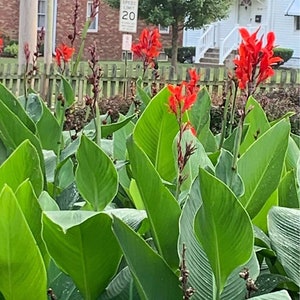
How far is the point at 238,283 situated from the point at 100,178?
32 cm

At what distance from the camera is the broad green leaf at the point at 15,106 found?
1837mm

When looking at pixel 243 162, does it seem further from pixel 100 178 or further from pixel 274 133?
pixel 100 178

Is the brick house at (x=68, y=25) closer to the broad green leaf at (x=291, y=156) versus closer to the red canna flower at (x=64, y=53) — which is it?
the red canna flower at (x=64, y=53)

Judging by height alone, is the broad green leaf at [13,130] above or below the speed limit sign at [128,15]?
below

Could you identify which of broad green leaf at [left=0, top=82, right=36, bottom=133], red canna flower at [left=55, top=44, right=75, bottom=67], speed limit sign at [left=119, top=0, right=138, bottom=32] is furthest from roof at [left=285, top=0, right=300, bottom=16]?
broad green leaf at [left=0, top=82, right=36, bottom=133]

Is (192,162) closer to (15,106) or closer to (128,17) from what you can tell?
(15,106)

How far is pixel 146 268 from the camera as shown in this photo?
3.68 ft

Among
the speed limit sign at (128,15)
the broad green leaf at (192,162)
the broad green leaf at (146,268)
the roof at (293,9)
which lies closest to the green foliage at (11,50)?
the roof at (293,9)

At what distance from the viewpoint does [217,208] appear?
3.50ft

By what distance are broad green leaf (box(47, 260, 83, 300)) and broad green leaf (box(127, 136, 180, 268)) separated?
0.52 feet

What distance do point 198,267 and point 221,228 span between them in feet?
0.46

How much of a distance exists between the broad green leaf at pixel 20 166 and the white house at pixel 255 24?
27.1 metres

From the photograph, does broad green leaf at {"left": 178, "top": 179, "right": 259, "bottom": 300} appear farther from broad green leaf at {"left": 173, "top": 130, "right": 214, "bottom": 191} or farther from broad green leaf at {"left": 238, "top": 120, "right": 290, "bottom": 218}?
broad green leaf at {"left": 173, "top": 130, "right": 214, "bottom": 191}

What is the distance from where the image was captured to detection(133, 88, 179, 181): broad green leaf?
1.73m
